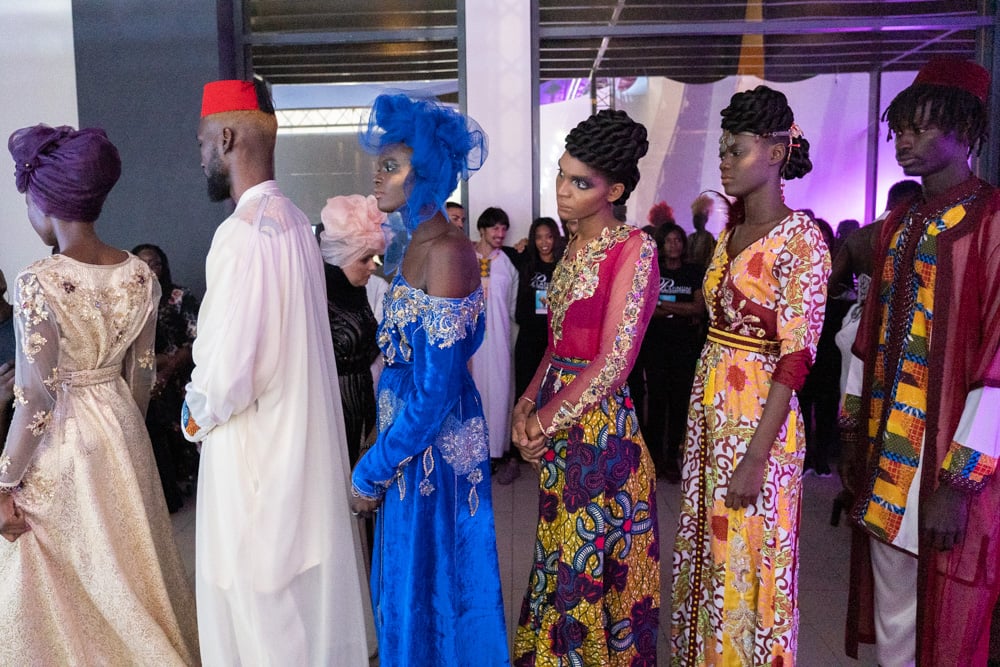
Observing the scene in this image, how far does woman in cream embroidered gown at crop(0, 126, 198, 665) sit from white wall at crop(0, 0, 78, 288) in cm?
381

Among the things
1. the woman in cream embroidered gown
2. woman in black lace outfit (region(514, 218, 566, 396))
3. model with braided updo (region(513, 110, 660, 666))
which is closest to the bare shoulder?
model with braided updo (region(513, 110, 660, 666))

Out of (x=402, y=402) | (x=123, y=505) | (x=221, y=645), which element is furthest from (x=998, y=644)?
(x=123, y=505)

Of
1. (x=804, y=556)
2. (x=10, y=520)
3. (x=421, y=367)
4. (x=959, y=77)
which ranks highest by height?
(x=959, y=77)

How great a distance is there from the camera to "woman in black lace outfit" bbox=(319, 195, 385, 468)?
106 inches

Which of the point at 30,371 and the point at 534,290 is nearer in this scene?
the point at 30,371

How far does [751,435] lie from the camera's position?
2.18 m

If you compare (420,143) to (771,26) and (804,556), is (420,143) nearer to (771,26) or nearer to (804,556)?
A: (804,556)

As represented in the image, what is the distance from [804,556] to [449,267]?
2733 millimetres

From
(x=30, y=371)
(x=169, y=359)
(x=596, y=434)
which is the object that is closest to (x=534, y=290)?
(x=169, y=359)

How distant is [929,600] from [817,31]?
16.1 feet

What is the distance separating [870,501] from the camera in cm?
237

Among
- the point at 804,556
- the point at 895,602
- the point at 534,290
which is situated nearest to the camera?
the point at 895,602

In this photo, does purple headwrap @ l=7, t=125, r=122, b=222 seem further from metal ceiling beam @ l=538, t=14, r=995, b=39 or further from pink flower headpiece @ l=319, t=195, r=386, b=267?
metal ceiling beam @ l=538, t=14, r=995, b=39

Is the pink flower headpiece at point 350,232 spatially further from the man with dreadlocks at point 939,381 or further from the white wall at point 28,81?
the white wall at point 28,81
